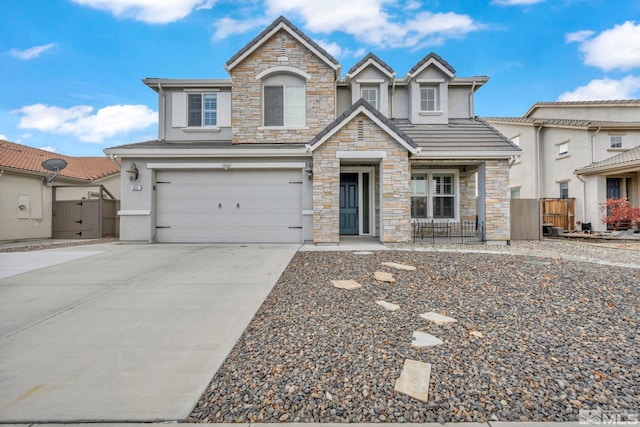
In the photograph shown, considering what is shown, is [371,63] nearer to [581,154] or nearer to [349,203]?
[349,203]

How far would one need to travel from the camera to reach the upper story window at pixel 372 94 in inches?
483

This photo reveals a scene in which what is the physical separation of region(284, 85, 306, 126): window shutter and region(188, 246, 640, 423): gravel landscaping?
7768 millimetres

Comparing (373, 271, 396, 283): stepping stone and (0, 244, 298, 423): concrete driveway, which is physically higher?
(373, 271, 396, 283): stepping stone

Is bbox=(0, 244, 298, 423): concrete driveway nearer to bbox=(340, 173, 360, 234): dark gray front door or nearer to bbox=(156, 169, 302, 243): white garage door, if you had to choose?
bbox=(156, 169, 302, 243): white garage door

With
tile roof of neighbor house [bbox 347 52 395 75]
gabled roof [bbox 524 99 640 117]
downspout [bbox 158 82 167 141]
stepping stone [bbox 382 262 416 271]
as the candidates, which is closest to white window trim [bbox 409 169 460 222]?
tile roof of neighbor house [bbox 347 52 395 75]

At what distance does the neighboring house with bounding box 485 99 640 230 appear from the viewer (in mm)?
14734

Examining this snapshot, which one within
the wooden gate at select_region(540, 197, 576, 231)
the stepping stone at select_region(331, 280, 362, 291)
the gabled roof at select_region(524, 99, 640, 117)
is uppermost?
the gabled roof at select_region(524, 99, 640, 117)

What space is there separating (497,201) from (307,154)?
652cm

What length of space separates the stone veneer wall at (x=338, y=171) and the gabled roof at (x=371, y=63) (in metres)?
3.43

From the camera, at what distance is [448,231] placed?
36.4 feet

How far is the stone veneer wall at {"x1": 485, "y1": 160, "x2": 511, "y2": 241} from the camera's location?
10055 millimetres

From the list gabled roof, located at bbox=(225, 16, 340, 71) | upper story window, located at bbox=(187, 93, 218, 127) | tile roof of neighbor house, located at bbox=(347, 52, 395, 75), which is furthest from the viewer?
upper story window, located at bbox=(187, 93, 218, 127)

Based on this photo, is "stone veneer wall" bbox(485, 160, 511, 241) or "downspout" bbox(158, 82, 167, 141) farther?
"downspout" bbox(158, 82, 167, 141)

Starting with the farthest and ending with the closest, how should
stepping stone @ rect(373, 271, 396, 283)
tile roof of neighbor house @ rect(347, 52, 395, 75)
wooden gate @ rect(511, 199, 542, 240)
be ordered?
1. tile roof of neighbor house @ rect(347, 52, 395, 75)
2. wooden gate @ rect(511, 199, 542, 240)
3. stepping stone @ rect(373, 271, 396, 283)
